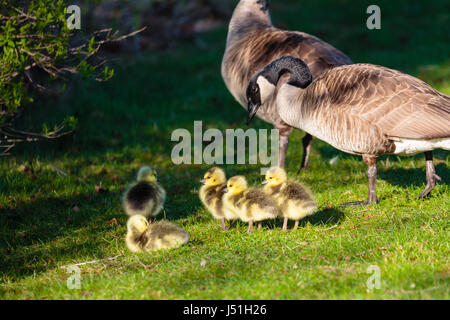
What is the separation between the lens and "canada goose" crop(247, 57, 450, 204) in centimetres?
656

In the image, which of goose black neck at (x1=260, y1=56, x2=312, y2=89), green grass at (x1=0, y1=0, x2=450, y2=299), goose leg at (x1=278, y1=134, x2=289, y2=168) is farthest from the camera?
goose leg at (x1=278, y1=134, x2=289, y2=168)

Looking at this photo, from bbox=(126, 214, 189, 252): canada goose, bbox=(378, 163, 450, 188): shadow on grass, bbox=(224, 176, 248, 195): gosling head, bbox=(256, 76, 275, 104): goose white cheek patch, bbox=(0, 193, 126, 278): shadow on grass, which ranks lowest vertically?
bbox=(0, 193, 126, 278): shadow on grass

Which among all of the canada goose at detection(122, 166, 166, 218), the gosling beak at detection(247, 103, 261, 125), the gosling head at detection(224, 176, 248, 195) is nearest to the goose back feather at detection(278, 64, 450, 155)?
the gosling beak at detection(247, 103, 261, 125)

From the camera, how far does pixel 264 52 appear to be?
359 inches

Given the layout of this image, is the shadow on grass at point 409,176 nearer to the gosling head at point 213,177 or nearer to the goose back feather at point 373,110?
the goose back feather at point 373,110

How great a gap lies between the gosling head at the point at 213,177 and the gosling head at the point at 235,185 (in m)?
0.55

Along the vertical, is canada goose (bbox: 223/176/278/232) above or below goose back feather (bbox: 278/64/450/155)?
below

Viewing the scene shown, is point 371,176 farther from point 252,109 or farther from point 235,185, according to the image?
point 252,109

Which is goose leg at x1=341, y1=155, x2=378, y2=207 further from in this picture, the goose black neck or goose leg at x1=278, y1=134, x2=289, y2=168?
goose leg at x1=278, y1=134, x2=289, y2=168

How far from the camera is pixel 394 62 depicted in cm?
1543

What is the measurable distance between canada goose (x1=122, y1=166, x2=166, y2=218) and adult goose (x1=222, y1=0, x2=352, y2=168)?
7.26ft

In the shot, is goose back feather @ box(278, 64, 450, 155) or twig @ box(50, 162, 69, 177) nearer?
goose back feather @ box(278, 64, 450, 155)

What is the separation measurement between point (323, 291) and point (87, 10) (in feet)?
32.1
